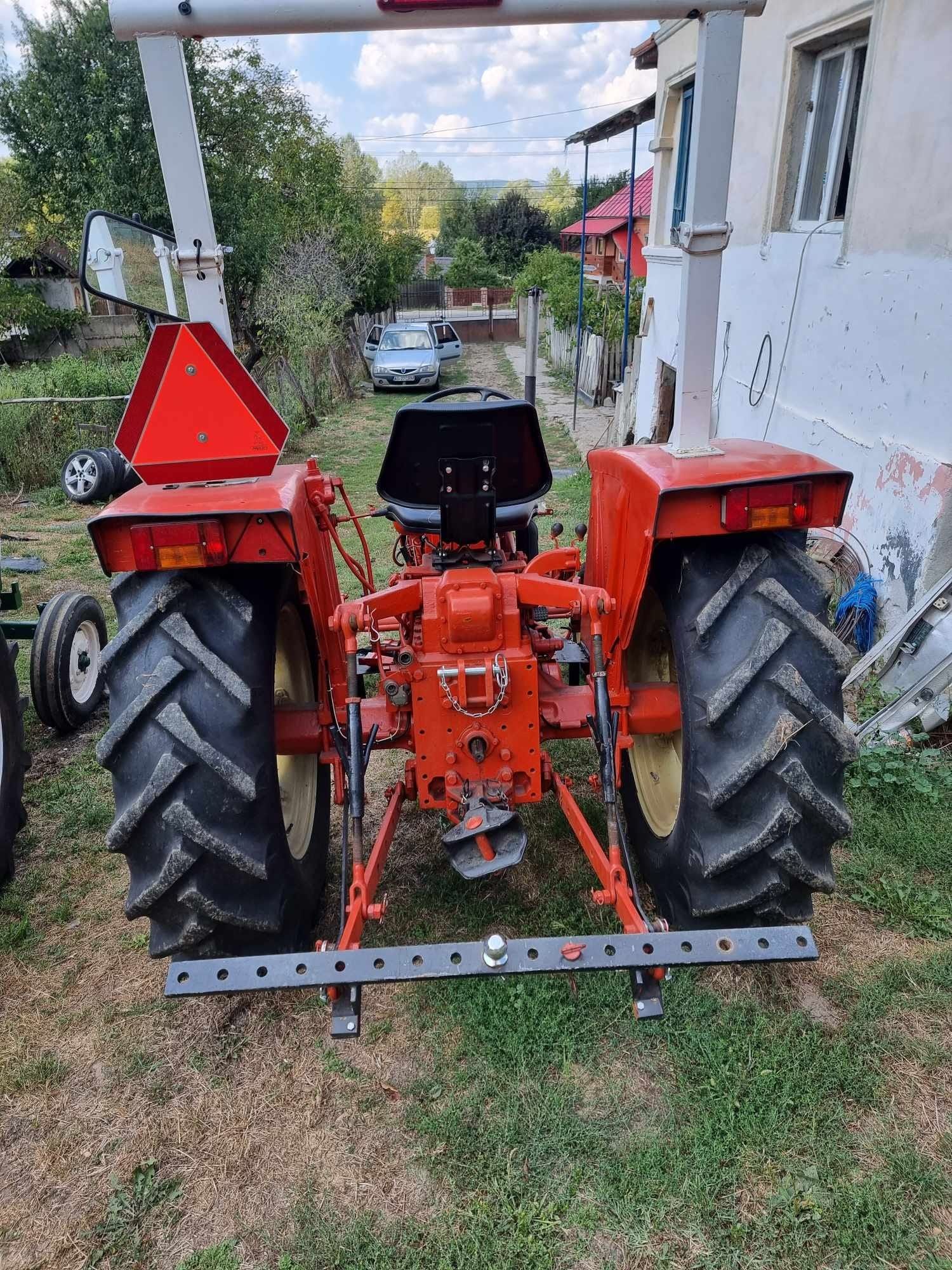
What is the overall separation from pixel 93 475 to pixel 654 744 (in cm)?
703

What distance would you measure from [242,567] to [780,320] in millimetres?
4519

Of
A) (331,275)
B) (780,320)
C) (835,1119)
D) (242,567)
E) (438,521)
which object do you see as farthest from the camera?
(331,275)

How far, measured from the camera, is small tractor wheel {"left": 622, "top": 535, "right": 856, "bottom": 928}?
200 centimetres

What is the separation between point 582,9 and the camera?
6.13ft

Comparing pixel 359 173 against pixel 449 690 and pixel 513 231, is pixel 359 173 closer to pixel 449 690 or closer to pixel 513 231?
pixel 513 231

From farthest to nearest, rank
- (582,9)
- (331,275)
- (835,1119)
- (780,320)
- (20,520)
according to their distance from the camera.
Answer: (331,275) → (20,520) → (780,320) → (835,1119) → (582,9)

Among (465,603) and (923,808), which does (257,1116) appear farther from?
(923,808)

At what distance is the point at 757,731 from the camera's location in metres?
2.01

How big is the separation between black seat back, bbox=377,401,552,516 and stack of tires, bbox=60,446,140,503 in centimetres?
594

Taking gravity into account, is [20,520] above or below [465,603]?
below

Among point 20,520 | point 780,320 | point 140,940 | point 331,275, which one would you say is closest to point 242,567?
point 140,940

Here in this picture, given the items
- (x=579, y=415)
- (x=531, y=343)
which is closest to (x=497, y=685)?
(x=531, y=343)

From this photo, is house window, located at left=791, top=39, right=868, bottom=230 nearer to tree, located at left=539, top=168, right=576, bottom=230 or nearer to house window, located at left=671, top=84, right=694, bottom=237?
house window, located at left=671, top=84, right=694, bottom=237

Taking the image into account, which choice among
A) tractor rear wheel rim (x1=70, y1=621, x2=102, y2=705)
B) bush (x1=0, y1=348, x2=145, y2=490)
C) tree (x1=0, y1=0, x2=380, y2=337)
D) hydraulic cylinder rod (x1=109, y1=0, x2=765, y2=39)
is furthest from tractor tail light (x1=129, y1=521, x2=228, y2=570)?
tree (x1=0, y1=0, x2=380, y2=337)
